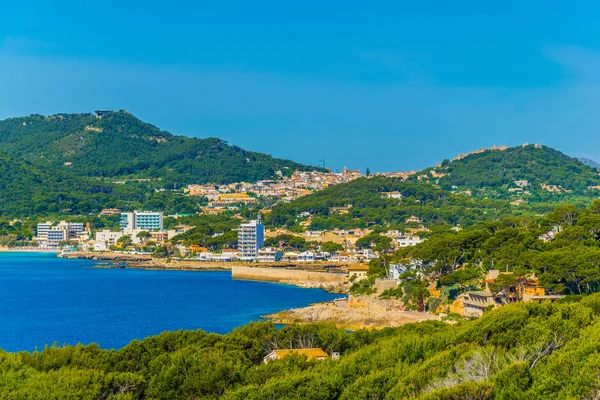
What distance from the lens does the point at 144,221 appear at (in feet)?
255

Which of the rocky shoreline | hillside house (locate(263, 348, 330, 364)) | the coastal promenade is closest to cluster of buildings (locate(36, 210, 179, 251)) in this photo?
the coastal promenade

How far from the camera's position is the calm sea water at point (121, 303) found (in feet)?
85.6

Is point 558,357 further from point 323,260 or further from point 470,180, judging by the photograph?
point 470,180

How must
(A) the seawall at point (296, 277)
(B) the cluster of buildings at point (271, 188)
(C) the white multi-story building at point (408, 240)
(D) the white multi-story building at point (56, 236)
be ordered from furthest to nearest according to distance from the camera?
(B) the cluster of buildings at point (271, 188) → (D) the white multi-story building at point (56, 236) → (C) the white multi-story building at point (408, 240) → (A) the seawall at point (296, 277)

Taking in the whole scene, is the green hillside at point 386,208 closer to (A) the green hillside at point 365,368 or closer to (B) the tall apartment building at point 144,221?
(B) the tall apartment building at point 144,221

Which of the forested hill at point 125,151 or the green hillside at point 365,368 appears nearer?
the green hillside at point 365,368

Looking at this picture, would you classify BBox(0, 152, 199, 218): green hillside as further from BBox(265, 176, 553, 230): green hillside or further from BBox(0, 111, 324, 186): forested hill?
BBox(265, 176, 553, 230): green hillside

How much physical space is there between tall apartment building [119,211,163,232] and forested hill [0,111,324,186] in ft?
99.2

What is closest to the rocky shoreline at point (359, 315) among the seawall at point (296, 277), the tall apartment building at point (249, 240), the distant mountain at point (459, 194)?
the seawall at point (296, 277)

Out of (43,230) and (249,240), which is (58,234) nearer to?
(43,230)

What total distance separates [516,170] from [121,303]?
227 feet

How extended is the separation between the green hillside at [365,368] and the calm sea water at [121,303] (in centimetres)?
957

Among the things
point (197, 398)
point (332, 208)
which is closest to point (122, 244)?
point (332, 208)

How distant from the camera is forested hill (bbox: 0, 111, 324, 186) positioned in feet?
381
